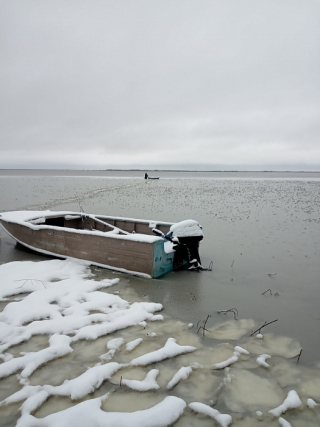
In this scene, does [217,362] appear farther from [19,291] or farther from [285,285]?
[19,291]

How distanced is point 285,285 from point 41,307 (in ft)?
14.5

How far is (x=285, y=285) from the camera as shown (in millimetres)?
5660

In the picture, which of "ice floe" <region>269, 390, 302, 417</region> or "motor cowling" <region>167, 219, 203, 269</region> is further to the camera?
"motor cowling" <region>167, 219, 203, 269</region>

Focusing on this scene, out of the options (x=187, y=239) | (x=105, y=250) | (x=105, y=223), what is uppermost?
(x=187, y=239)

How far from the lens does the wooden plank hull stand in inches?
224

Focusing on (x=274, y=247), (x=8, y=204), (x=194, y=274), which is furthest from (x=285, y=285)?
(x=8, y=204)

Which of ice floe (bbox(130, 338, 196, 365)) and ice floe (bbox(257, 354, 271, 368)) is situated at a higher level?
ice floe (bbox(130, 338, 196, 365))

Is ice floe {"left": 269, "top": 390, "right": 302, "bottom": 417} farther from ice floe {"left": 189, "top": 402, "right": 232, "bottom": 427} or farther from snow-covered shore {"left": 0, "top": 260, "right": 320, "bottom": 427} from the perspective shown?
ice floe {"left": 189, "top": 402, "right": 232, "bottom": 427}

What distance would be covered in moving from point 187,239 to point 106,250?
5.69ft

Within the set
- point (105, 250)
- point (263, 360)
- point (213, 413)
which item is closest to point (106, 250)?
point (105, 250)

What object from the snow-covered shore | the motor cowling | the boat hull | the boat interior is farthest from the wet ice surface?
the boat interior

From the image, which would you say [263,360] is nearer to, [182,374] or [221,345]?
[221,345]

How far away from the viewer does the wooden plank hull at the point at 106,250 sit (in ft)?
18.7

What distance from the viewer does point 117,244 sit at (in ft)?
19.5
